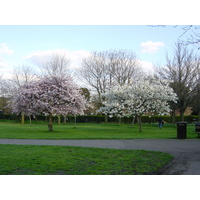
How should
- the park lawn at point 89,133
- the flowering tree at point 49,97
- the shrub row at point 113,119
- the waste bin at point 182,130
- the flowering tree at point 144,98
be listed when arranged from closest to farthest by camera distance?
the waste bin at point 182,130 → the park lawn at point 89,133 → the flowering tree at point 49,97 → the flowering tree at point 144,98 → the shrub row at point 113,119

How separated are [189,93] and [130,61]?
17.4 metres

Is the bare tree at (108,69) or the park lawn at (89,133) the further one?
the bare tree at (108,69)

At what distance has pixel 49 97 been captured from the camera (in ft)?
77.2

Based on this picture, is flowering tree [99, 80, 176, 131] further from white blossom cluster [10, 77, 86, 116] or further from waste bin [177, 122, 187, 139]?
waste bin [177, 122, 187, 139]

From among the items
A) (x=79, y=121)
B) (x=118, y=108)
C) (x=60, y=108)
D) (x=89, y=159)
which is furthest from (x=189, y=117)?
(x=89, y=159)

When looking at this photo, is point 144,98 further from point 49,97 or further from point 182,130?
point 49,97

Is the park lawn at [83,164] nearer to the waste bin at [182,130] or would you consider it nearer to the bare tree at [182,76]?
the waste bin at [182,130]

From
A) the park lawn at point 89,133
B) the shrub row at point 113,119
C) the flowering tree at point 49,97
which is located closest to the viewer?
the park lawn at point 89,133

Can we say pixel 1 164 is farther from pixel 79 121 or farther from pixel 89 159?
pixel 79 121

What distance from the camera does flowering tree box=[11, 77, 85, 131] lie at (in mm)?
23516

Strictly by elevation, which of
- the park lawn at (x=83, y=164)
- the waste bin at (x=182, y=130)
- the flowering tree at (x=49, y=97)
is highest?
the flowering tree at (x=49, y=97)

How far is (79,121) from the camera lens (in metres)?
53.2

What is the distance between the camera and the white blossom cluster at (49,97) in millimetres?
23516

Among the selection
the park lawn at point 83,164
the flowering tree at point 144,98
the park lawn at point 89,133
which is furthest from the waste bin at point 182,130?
the park lawn at point 83,164
